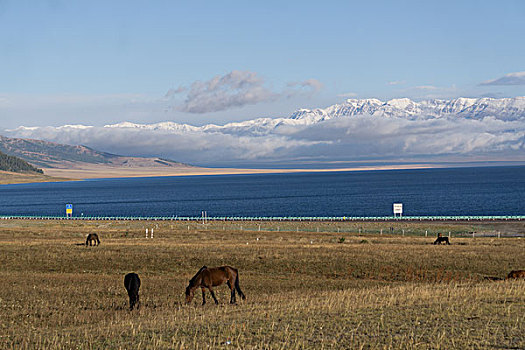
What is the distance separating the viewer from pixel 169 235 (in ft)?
214

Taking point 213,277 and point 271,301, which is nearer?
point 213,277

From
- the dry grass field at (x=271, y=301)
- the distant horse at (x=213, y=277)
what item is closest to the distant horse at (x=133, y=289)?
the dry grass field at (x=271, y=301)

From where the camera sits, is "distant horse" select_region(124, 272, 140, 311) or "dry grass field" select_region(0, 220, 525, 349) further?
"distant horse" select_region(124, 272, 140, 311)

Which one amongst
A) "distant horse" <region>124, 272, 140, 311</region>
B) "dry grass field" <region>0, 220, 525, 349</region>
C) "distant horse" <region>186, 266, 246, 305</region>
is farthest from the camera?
"distant horse" <region>124, 272, 140, 311</region>

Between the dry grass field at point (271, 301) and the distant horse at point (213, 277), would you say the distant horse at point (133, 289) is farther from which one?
the distant horse at point (213, 277)

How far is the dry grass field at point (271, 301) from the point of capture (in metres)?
15.0

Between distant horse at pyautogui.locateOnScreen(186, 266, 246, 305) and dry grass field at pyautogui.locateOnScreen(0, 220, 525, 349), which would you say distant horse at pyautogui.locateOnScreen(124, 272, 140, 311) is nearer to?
dry grass field at pyautogui.locateOnScreen(0, 220, 525, 349)

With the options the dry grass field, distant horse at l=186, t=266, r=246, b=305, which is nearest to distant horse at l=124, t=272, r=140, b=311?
the dry grass field

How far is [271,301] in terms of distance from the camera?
21625 millimetres

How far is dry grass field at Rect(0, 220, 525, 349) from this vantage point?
1498cm

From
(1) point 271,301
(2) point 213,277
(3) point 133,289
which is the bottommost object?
(1) point 271,301

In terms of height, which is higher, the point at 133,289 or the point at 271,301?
the point at 133,289

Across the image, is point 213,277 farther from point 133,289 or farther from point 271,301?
point 133,289

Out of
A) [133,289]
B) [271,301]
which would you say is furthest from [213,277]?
[133,289]
